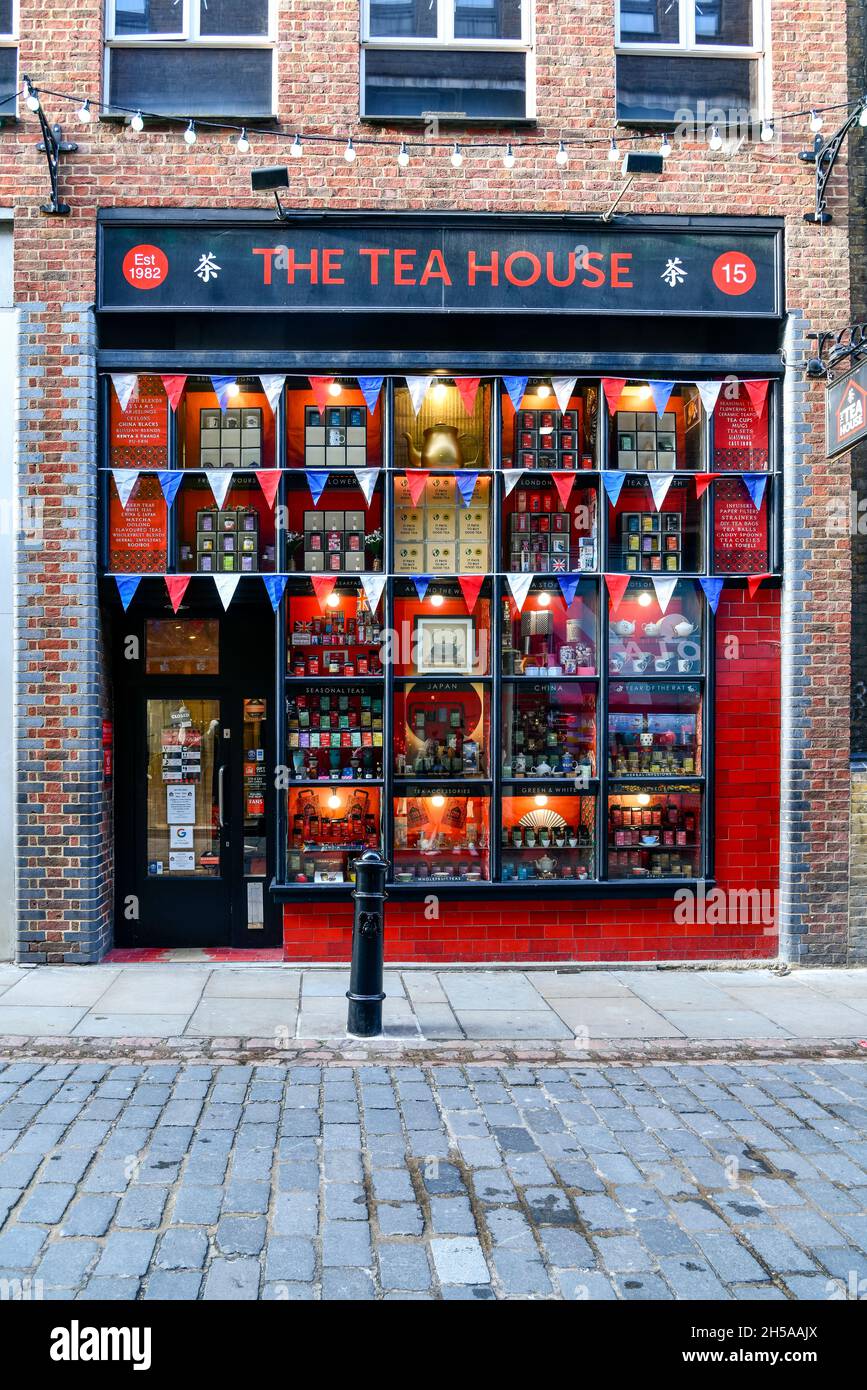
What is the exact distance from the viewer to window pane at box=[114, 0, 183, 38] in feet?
27.7

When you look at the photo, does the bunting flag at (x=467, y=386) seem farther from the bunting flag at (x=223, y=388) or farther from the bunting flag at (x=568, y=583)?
the bunting flag at (x=223, y=388)

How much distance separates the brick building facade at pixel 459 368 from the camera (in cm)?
821

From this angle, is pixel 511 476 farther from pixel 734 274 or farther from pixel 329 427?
pixel 734 274

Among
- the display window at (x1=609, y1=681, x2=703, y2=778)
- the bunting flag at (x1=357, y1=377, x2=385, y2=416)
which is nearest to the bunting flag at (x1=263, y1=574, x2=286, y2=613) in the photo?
the bunting flag at (x1=357, y1=377, x2=385, y2=416)

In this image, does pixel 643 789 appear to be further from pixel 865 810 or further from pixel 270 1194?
pixel 270 1194

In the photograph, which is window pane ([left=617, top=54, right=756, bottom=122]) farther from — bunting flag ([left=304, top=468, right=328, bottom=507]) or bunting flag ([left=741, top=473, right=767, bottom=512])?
bunting flag ([left=304, top=468, right=328, bottom=507])

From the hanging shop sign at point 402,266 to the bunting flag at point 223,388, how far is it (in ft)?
1.93

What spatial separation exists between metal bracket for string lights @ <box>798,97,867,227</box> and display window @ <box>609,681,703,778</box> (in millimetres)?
4128

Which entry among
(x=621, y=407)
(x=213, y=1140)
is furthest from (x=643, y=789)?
(x=213, y=1140)

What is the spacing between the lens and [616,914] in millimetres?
8570

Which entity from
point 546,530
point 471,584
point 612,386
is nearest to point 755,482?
point 612,386

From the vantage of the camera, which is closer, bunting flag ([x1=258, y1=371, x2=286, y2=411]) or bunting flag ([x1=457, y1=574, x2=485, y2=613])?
bunting flag ([x1=258, y1=371, x2=286, y2=411])

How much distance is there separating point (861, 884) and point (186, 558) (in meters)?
6.53

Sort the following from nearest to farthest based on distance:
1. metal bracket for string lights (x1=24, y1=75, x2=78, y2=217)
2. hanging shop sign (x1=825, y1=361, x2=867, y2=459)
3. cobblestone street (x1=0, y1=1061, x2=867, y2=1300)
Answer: cobblestone street (x1=0, y1=1061, x2=867, y2=1300) < hanging shop sign (x1=825, y1=361, x2=867, y2=459) < metal bracket for string lights (x1=24, y1=75, x2=78, y2=217)
